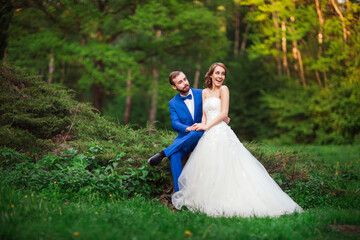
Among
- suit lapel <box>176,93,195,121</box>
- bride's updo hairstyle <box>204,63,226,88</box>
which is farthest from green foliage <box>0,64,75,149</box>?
bride's updo hairstyle <box>204,63,226,88</box>

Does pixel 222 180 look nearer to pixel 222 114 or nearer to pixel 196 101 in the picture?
pixel 222 114

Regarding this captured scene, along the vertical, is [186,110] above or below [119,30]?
below

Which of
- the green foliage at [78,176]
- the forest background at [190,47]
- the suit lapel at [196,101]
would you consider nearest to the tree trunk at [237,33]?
the forest background at [190,47]

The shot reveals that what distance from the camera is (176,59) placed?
20766 mm

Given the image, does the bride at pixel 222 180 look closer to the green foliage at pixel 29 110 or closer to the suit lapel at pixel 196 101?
the suit lapel at pixel 196 101

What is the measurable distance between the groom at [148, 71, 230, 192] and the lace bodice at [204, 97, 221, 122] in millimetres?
295

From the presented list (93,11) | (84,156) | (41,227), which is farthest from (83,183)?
(93,11)

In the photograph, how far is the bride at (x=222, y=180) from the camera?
4207 millimetres

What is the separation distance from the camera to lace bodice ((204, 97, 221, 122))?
4.89 meters

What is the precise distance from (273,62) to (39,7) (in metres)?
15.1

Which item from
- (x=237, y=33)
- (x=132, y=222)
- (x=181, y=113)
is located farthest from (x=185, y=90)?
(x=237, y=33)

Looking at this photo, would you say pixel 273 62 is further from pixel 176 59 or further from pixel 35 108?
pixel 35 108

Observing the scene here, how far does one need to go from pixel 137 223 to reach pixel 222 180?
→ 145 cm

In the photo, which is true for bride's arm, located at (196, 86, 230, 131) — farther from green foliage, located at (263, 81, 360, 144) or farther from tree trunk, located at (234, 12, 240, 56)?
tree trunk, located at (234, 12, 240, 56)
